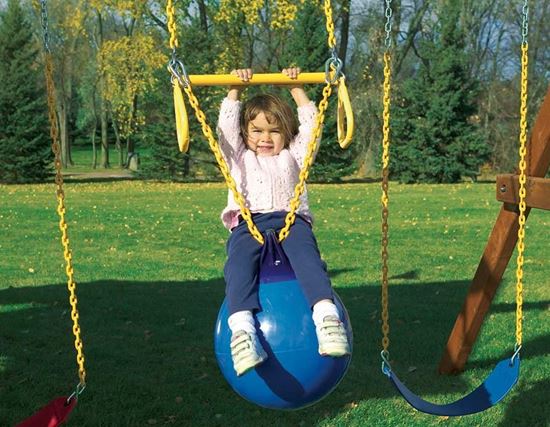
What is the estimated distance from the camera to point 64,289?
9414mm

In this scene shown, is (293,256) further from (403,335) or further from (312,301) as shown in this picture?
(403,335)

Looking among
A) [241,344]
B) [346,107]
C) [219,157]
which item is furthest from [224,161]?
[241,344]

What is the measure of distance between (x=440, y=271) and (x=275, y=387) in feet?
24.4

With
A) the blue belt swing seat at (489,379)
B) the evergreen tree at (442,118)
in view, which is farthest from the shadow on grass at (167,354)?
the evergreen tree at (442,118)

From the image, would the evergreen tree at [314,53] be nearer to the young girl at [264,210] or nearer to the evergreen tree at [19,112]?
the evergreen tree at [19,112]

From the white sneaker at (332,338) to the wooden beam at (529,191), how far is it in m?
2.10

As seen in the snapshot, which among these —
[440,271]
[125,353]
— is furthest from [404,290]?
[125,353]

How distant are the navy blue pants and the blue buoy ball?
0.06 metres

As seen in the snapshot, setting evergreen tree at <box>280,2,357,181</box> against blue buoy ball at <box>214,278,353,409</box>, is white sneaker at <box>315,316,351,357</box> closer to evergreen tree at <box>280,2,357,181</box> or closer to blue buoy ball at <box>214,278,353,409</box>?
blue buoy ball at <box>214,278,353,409</box>

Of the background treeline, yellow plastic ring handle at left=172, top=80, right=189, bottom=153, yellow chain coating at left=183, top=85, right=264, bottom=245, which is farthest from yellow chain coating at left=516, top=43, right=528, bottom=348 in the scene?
the background treeline

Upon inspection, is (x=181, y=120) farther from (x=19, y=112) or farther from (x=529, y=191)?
(x=19, y=112)

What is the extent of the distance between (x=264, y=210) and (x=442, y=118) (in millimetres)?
24338

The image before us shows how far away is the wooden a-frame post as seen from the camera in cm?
509

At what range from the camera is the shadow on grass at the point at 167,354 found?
211 inches
